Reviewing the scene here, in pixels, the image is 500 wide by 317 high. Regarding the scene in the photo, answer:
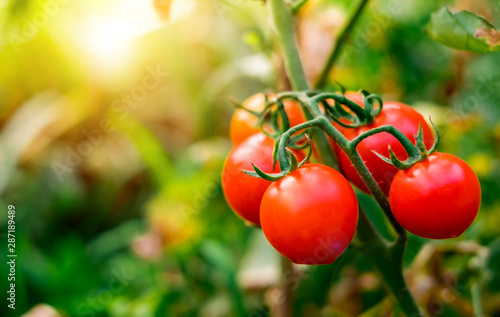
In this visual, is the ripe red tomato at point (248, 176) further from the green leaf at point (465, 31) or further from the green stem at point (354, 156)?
the green leaf at point (465, 31)

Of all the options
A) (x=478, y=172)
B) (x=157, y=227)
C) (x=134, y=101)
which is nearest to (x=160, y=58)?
(x=134, y=101)

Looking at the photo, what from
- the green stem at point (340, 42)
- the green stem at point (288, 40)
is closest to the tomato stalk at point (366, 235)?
the green stem at point (288, 40)

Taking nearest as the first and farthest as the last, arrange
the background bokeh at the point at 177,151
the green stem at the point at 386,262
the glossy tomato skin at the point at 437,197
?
the glossy tomato skin at the point at 437,197, the green stem at the point at 386,262, the background bokeh at the point at 177,151

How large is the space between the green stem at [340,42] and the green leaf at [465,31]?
110 millimetres

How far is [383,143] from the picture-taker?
0.50m

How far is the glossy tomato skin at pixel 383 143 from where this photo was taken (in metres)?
0.50

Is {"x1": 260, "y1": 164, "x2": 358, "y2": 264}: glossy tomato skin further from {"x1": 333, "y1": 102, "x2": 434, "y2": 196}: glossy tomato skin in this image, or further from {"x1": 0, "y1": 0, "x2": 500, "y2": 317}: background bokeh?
{"x1": 0, "y1": 0, "x2": 500, "y2": 317}: background bokeh

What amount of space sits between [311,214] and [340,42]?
330 millimetres

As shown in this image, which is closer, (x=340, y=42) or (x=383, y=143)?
(x=383, y=143)

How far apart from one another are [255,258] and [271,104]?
684 mm

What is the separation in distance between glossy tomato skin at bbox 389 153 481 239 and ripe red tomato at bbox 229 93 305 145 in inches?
6.9

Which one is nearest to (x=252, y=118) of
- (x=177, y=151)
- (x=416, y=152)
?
(x=416, y=152)

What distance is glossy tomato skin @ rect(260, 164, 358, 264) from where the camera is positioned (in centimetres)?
45

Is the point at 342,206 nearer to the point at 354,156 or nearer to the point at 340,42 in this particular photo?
the point at 354,156
